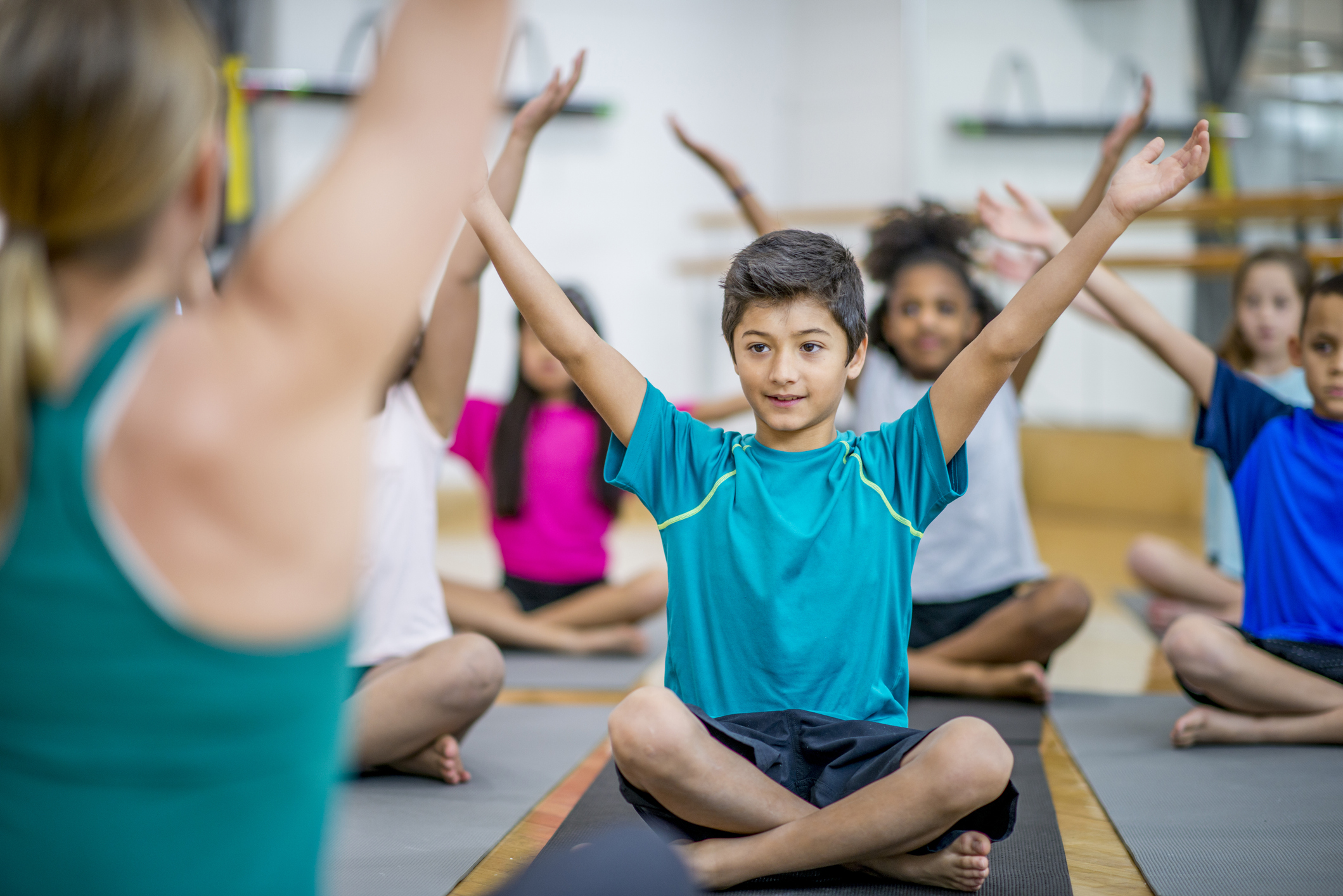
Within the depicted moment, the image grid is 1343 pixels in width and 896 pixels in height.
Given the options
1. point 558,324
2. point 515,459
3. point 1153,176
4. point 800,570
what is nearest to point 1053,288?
point 1153,176

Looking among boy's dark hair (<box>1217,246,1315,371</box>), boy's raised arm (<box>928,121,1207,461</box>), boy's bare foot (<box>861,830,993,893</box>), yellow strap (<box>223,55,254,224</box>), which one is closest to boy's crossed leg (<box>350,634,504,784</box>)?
boy's bare foot (<box>861,830,993,893</box>)

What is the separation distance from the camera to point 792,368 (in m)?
1.29

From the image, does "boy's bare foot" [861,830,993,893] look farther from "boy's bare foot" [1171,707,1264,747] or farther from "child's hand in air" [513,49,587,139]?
"child's hand in air" [513,49,587,139]

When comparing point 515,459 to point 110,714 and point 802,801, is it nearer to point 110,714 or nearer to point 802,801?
point 802,801

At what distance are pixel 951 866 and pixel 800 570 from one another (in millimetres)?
338

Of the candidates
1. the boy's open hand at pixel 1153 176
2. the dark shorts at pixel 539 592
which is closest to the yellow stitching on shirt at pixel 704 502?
the boy's open hand at pixel 1153 176

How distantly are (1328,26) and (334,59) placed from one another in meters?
3.72

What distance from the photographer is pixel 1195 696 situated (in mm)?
1870

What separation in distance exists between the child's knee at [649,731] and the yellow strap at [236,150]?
3.72 m

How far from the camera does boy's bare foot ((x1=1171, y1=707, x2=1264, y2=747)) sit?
1770mm

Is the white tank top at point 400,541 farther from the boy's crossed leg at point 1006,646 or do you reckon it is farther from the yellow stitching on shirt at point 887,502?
the boy's crossed leg at point 1006,646

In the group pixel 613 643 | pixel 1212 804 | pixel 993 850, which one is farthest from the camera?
pixel 613 643

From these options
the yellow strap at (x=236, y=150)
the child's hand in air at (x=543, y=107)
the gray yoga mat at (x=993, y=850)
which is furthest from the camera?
the yellow strap at (x=236, y=150)

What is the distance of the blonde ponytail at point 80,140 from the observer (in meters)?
0.54
